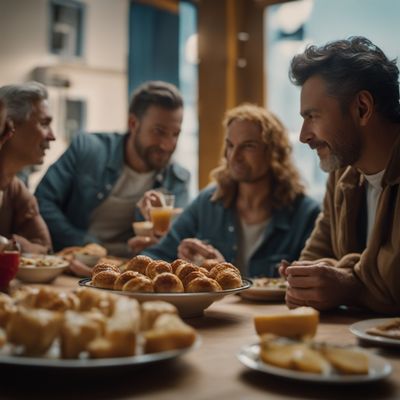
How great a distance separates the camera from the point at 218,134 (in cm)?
458

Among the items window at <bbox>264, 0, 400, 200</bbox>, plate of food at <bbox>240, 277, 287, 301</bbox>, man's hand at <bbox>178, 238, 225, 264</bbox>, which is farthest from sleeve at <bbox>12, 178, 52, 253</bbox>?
window at <bbox>264, 0, 400, 200</bbox>

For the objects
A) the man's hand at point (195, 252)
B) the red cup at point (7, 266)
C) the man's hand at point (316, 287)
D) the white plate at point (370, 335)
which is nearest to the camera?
the white plate at point (370, 335)

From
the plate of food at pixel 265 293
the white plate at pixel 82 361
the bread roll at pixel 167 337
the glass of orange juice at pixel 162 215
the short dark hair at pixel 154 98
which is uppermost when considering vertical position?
the short dark hair at pixel 154 98

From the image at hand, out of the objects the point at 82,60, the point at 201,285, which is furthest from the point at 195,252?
the point at 82,60

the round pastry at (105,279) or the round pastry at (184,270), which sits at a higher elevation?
the round pastry at (184,270)

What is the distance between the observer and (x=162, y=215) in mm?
2785

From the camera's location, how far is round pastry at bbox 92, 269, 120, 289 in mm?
1468

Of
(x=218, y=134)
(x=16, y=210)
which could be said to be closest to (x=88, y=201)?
(x=16, y=210)

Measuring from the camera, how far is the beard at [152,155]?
3438mm

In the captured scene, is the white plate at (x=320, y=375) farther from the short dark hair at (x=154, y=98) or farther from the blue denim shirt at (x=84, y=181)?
the short dark hair at (x=154, y=98)

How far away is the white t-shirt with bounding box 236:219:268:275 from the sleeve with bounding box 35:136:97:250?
31.2 inches

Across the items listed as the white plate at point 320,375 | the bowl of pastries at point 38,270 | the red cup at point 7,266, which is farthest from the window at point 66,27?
the white plate at point 320,375

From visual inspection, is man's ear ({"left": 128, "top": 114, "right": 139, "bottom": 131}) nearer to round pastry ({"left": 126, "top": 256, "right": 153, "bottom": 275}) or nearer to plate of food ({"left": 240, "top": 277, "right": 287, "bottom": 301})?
plate of food ({"left": 240, "top": 277, "right": 287, "bottom": 301})

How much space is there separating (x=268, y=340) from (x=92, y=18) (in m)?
5.40
